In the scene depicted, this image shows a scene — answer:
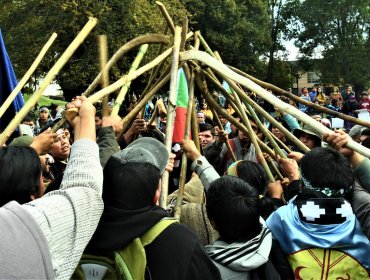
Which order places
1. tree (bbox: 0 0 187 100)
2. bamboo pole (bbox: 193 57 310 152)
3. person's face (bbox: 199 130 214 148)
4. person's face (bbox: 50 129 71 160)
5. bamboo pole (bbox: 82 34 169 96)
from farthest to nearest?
tree (bbox: 0 0 187 100) → person's face (bbox: 199 130 214 148) → person's face (bbox: 50 129 71 160) → bamboo pole (bbox: 193 57 310 152) → bamboo pole (bbox: 82 34 169 96)

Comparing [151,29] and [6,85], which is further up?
[151,29]

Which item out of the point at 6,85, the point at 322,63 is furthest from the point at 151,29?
the point at 322,63

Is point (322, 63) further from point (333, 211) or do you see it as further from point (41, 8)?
point (333, 211)

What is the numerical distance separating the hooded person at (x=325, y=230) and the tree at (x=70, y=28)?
1675 centimetres

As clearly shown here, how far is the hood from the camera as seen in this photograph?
2.23 m

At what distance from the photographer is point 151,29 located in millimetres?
21359

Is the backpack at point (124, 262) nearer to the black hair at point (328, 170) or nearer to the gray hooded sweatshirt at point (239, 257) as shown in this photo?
the gray hooded sweatshirt at point (239, 257)

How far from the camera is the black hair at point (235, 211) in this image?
7.48 feet

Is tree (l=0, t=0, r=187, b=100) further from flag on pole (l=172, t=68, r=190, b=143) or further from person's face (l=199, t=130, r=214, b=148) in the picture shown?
flag on pole (l=172, t=68, r=190, b=143)

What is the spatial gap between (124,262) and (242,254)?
622 mm

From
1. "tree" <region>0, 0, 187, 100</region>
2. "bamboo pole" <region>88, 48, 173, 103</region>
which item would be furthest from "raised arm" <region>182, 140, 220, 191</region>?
"tree" <region>0, 0, 187, 100</region>

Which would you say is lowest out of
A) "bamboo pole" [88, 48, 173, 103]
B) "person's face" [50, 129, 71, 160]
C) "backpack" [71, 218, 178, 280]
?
"backpack" [71, 218, 178, 280]

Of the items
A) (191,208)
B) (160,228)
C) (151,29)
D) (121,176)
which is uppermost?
(151,29)

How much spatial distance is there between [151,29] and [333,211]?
19.9 meters
